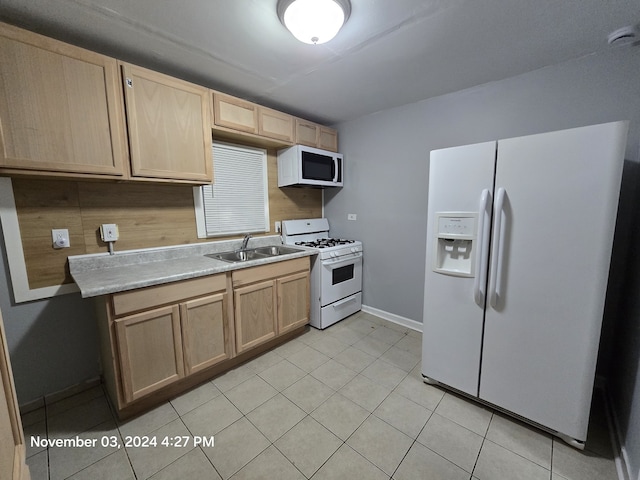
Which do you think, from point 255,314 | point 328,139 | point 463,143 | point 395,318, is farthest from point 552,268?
point 328,139

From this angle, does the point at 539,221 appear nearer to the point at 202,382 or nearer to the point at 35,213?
the point at 202,382

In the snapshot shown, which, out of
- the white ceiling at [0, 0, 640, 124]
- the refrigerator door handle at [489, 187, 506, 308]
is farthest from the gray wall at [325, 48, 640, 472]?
the refrigerator door handle at [489, 187, 506, 308]

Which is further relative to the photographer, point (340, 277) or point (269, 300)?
point (340, 277)

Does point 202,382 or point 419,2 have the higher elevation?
point 419,2

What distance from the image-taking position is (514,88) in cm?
202

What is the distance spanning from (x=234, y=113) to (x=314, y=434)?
7.99ft

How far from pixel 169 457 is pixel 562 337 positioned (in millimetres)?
2213

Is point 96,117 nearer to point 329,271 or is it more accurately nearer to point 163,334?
point 163,334

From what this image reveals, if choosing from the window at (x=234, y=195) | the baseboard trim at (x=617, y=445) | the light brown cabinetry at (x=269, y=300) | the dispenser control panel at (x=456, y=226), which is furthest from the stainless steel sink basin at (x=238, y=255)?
the baseboard trim at (x=617, y=445)

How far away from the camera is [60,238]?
5.53 feet

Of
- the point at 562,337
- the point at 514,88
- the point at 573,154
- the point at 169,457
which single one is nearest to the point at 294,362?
the point at 169,457

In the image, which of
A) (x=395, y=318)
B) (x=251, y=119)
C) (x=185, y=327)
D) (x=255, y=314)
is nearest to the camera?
(x=185, y=327)

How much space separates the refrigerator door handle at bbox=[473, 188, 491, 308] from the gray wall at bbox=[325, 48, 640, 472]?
75 cm

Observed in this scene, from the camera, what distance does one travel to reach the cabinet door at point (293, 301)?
2363 millimetres
